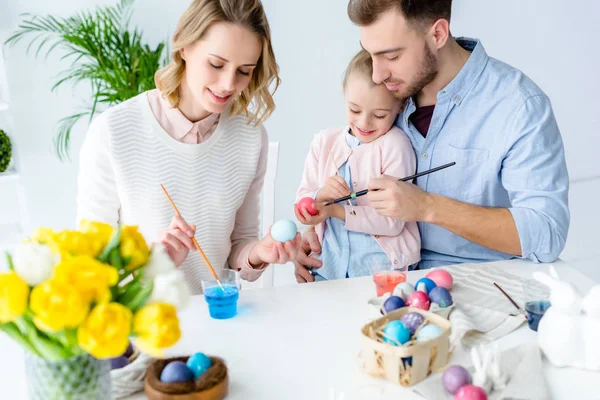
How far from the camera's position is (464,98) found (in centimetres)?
208

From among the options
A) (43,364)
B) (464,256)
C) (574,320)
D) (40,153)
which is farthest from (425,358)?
(40,153)

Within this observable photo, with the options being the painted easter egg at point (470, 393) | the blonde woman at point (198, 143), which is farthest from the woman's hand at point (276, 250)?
the painted easter egg at point (470, 393)

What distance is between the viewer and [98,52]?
10.1 ft

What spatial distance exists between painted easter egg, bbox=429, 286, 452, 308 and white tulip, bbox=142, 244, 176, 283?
0.69 m

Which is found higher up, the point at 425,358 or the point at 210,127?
the point at 210,127

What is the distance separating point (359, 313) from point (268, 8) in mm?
2543

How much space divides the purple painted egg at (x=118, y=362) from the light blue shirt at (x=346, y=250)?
1.09 m

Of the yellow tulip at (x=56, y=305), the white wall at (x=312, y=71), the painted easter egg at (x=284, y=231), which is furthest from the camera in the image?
the white wall at (x=312, y=71)

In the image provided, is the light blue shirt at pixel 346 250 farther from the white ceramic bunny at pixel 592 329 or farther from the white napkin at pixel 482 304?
the white ceramic bunny at pixel 592 329

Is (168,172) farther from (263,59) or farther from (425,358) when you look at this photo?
(425,358)

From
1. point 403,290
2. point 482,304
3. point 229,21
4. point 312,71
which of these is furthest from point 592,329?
point 312,71

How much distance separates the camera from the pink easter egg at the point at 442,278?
1.62 metres

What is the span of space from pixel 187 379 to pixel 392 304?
Answer: 1.66ft

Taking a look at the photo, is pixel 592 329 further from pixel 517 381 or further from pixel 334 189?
pixel 334 189
